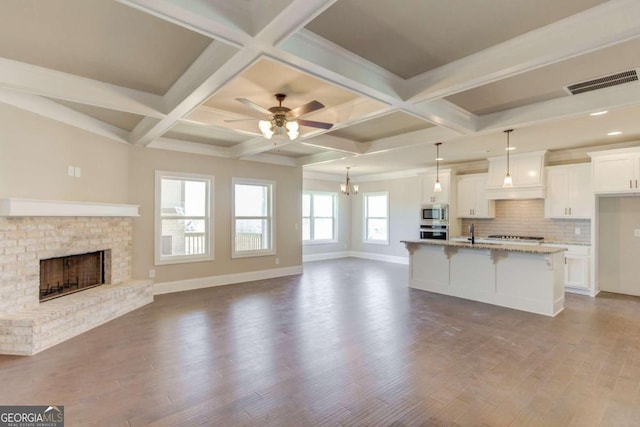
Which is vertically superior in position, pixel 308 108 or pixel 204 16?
pixel 204 16

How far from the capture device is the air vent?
3.06 metres

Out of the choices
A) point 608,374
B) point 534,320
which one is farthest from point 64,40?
point 534,320

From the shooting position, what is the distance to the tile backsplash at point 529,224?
6.12 metres

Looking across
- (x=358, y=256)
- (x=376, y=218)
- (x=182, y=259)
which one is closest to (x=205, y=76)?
(x=182, y=259)

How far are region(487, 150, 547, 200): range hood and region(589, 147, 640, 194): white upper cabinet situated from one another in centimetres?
79

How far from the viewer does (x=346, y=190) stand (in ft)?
27.7

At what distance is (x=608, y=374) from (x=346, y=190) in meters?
6.21

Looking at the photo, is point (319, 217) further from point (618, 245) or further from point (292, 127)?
point (618, 245)

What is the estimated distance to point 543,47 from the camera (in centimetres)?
240

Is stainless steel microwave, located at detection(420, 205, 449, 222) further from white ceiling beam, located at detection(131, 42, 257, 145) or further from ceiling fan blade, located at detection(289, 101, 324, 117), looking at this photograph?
white ceiling beam, located at detection(131, 42, 257, 145)

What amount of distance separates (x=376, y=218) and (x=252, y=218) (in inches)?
180

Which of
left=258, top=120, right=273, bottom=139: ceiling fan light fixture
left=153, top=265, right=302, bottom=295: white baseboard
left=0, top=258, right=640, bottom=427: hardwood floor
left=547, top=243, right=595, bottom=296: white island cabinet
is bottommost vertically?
left=0, top=258, right=640, bottom=427: hardwood floor

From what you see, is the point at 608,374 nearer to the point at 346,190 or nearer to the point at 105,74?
the point at 105,74

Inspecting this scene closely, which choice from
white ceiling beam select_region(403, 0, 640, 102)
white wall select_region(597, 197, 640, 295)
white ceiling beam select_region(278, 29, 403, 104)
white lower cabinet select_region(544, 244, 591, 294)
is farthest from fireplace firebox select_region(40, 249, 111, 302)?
white wall select_region(597, 197, 640, 295)
